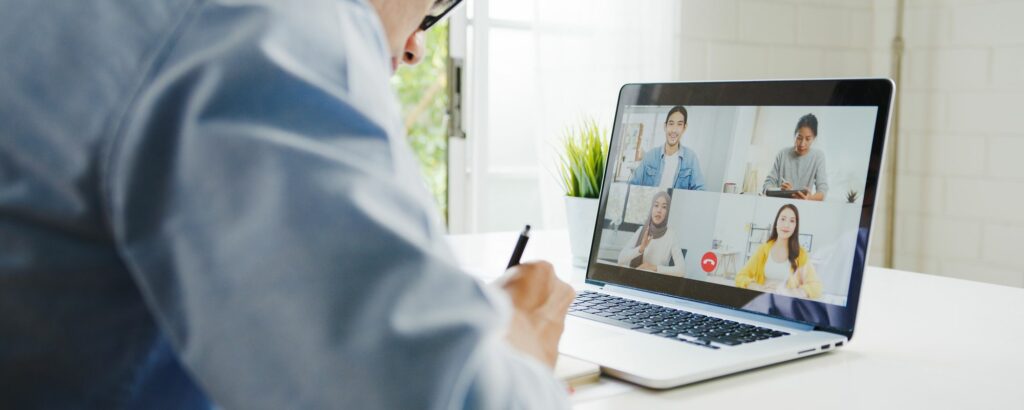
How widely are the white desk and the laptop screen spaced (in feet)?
0.25

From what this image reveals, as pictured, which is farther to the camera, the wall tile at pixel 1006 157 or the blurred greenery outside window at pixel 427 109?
the blurred greenery outside window at pixel 427 109

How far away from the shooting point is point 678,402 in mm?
703

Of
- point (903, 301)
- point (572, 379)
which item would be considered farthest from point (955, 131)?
point (572, 379)

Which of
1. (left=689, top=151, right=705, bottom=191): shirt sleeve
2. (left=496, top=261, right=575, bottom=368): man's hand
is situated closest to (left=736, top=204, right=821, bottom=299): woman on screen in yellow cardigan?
(left=689, top=151, right=705, bottom=191): shirt sleeve

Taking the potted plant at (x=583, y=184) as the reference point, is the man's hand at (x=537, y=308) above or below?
below

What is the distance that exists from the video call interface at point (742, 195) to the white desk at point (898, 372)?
0.09 meters

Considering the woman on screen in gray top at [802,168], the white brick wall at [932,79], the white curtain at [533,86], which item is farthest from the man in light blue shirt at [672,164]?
the white brick wall at [932,79]

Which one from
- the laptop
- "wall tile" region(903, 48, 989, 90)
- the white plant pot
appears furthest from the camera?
"wall tile" region(903, 48, 989, 90)

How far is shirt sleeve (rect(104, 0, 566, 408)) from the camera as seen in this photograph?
35 centimetres

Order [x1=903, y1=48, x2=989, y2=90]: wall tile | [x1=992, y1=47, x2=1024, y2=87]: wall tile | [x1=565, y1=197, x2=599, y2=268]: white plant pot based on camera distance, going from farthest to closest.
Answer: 1. [x1=903, y1=48, x2=989, y2=90]: wall tile
2. [x1=992, y1=47, x2=1024, y2=87]: wall tile
3. [x1=565, y1=197, x2=599, y2=268]: white plant pot

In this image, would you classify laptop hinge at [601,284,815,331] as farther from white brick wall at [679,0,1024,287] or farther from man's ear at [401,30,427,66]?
white brick wall at [679,0,1024,287]

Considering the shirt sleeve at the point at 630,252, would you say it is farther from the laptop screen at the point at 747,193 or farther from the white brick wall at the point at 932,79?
the white brick wall at the point at 932,79

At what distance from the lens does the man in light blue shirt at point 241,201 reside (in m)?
0.35

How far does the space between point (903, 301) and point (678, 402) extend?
0.53 metres
